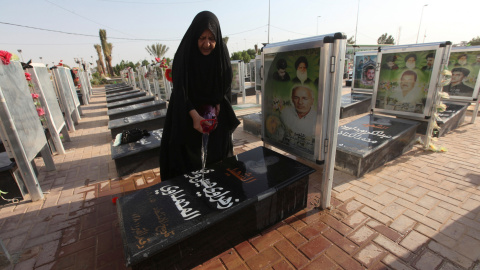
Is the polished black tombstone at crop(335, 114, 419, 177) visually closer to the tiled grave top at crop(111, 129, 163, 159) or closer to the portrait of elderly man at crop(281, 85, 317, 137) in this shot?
the portrait of elderly man at crop(281, 85, 317, 137)

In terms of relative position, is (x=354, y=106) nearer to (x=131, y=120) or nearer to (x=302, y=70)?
(x=302, y=70)

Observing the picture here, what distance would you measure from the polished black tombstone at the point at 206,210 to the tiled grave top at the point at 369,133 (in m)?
1.63

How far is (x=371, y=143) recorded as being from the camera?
12.9ft

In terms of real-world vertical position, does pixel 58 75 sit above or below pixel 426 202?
above

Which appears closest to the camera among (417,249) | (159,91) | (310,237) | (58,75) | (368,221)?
(417,249)

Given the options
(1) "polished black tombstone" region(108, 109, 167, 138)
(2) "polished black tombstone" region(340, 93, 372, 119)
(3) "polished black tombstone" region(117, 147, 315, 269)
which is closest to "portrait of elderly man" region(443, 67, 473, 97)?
(2) "polished black tombstone" region(340, 93, 372, 119)

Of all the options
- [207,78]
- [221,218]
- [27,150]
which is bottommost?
[221,218]

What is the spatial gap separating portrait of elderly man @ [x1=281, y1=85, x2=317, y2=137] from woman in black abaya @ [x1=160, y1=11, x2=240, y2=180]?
78cm

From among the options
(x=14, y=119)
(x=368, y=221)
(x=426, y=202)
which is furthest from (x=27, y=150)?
(x=426, y=202)

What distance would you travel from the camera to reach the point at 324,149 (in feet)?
8.34

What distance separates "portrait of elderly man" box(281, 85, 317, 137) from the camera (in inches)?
104


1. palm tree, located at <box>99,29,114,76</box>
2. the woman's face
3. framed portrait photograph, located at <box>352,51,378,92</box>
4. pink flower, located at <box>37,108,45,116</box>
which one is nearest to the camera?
the woman's face

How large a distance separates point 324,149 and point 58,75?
324 inches

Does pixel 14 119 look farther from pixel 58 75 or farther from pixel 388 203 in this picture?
pixel 388 203
